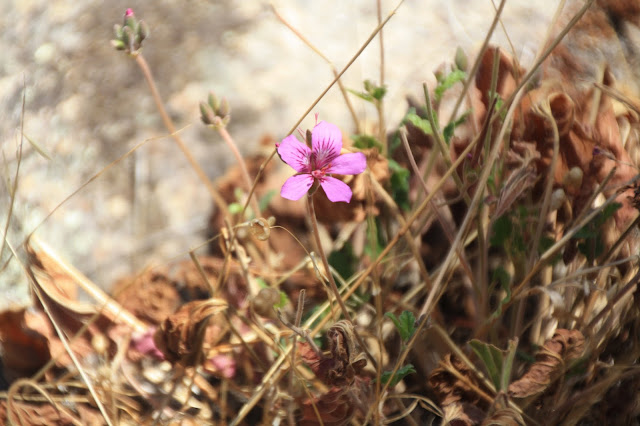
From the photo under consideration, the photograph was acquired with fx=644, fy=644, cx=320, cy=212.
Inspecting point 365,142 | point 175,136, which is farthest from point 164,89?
point 365,142

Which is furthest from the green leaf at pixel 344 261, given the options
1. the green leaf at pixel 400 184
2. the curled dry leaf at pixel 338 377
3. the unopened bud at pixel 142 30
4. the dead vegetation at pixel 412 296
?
the unopened bud at pixel 142 30

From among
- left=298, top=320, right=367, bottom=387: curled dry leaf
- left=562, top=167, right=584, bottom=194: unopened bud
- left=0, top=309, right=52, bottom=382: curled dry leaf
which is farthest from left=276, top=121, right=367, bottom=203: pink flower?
left=0, top=309, right=52, bottom=382: curled dry leaf

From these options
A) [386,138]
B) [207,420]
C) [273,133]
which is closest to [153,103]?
[273,133]

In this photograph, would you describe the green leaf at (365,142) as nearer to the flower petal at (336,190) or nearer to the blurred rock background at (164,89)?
the blurred rock background at (164,89)

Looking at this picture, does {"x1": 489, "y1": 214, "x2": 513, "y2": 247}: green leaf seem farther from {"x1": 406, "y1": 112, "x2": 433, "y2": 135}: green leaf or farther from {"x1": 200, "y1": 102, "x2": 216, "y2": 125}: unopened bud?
{"x1": 200, "y1": 102, "x2": 216, "y2": 125}: unopened bud

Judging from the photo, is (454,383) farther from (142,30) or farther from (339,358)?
(142,30)

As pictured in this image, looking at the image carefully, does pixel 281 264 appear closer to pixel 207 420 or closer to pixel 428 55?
pixel 207 420
